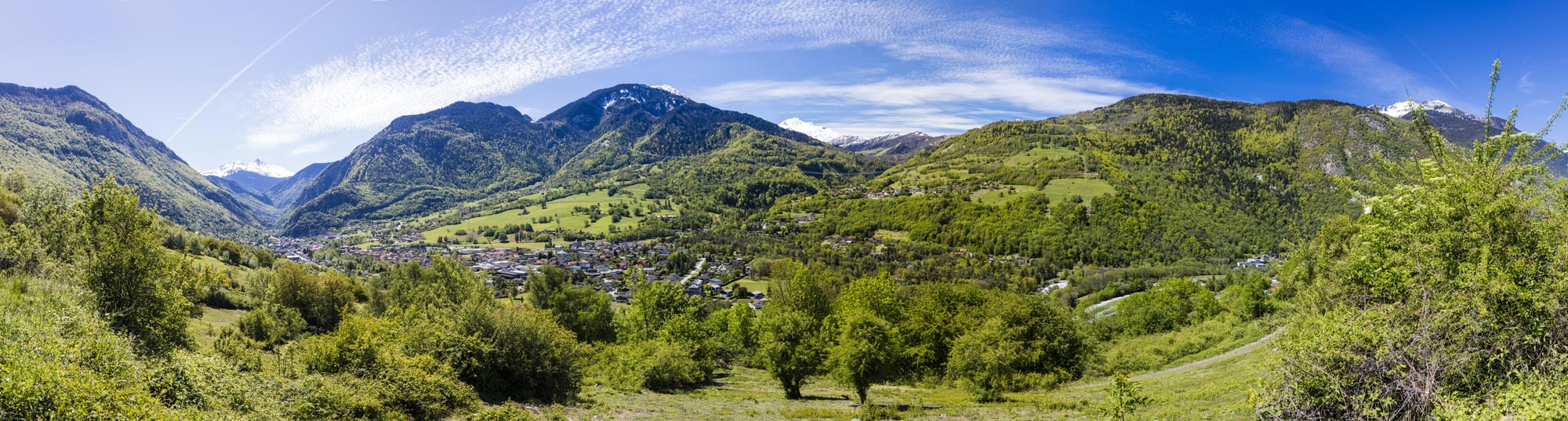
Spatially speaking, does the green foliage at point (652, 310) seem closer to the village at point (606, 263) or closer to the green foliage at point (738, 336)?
the green foliage at point (738, 336)

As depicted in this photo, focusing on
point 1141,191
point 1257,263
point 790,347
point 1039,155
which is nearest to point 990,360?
point 790,347

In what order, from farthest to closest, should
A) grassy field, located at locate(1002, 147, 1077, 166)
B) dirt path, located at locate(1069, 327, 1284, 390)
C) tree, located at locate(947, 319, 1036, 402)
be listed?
grassy field, located at locate(1002, 147, 1077, 166)
tree, located at locate(947, 319, 1036, 402)
dirt path, located at locate(1069, 327, 1284, 390)

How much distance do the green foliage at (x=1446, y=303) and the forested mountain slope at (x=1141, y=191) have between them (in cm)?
11485

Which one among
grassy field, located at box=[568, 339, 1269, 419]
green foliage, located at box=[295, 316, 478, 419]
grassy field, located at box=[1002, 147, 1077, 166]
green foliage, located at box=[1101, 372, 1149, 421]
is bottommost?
grassy field, located at box=[568, 339, 1269, 419]

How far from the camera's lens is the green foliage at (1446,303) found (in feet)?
22.5

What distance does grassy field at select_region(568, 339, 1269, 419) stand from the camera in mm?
16797

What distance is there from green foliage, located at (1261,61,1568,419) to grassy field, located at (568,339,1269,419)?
5929 millimetres

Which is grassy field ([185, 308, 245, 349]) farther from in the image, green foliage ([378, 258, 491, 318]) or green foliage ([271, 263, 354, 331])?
green foliage ([378, 258, 491, 318])

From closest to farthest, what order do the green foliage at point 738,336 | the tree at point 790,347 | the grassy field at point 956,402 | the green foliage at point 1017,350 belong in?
the grassy field at point 956,402 < the tree at point 790,347 < the green foliage at point 1017,350 < the green foliage at point 738,336

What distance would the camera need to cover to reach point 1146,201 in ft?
428

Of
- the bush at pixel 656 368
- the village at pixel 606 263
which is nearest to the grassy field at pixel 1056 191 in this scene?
the village at pixel 606 263

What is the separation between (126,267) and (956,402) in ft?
113

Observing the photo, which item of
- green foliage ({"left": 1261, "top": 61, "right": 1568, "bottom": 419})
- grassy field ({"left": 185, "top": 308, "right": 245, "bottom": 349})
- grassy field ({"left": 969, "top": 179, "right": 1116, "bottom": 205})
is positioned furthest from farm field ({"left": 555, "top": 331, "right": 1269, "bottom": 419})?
grassy field ({"left": 969, "top": 179, "right": 1116, "bottom": 205})

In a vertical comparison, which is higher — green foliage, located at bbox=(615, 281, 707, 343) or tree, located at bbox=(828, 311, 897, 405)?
tree, located at bbox=(828, 311, 897, 405)
